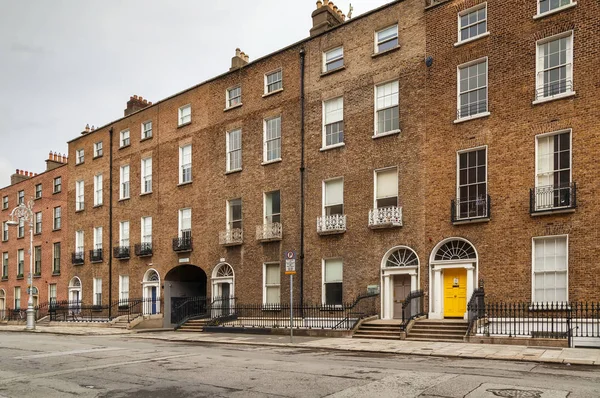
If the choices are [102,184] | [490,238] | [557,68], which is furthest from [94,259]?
[557,68]

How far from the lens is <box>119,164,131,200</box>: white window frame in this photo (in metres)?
35.3

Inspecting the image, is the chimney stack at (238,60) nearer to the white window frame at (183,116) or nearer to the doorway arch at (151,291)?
the white window frame at (183,116)

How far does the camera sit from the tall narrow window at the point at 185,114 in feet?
104

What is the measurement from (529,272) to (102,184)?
1122 inches

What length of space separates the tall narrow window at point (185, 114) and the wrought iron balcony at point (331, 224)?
11.7 metres

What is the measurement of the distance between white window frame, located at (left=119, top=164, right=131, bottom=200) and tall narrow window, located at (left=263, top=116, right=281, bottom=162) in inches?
479

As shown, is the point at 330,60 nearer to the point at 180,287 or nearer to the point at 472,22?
the point at 472,22

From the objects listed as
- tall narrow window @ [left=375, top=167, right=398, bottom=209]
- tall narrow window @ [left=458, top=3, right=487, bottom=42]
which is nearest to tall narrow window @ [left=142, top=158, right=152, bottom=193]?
tall narrow window @ [left=375, top=167, right=398, bottom=209]

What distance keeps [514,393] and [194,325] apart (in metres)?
19.9

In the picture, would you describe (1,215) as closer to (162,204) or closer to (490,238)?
(162,204)

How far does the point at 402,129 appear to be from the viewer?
22.4m

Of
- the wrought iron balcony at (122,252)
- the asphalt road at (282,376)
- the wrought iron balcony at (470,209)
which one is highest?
the wrought iron balcony at (470,209)

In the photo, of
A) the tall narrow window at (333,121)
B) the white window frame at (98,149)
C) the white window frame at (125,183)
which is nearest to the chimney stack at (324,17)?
the tall narrow window at (333,121)

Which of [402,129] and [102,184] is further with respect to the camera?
[102,184]
